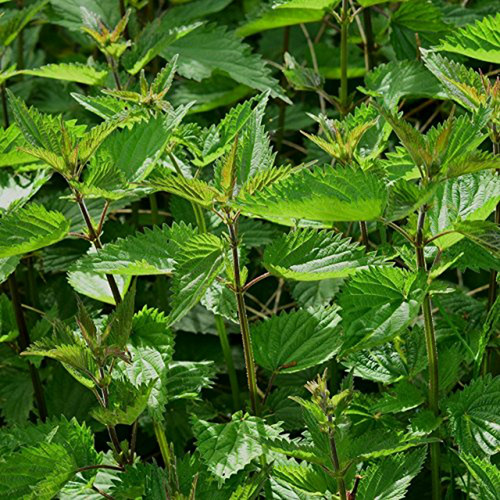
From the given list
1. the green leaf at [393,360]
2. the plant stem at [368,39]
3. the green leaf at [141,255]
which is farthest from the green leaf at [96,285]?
the plant stem at [368,39]

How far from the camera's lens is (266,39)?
2.20m

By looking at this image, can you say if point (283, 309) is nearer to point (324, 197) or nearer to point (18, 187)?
point (324, 197)

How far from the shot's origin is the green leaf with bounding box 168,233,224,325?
971 mm

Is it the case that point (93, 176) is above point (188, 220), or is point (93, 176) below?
above

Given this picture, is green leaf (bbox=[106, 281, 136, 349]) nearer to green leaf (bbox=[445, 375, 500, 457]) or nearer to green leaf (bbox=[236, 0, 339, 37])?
green leaf (bbox=[445, 375, 500, 457])

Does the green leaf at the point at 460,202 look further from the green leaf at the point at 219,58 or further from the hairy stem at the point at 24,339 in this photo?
the hairy stem at the point at 24,339

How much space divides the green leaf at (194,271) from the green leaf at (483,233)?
0.87ft

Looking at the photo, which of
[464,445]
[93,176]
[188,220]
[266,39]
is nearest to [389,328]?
[464,445]

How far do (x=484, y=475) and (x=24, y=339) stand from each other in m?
0.76

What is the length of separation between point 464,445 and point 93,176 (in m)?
0.54

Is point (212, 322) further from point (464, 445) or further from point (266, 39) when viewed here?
point (266, 39)

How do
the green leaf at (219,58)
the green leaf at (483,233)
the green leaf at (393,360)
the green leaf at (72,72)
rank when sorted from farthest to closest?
1. the green leaf at (219,58)
2. the green leaf at (72,72)
3. the green leaf at (393,360)
4. the green leaf at (483,233)

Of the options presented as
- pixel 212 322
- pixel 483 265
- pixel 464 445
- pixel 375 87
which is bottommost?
pixel 212 322

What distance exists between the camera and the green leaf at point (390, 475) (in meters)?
1.01
